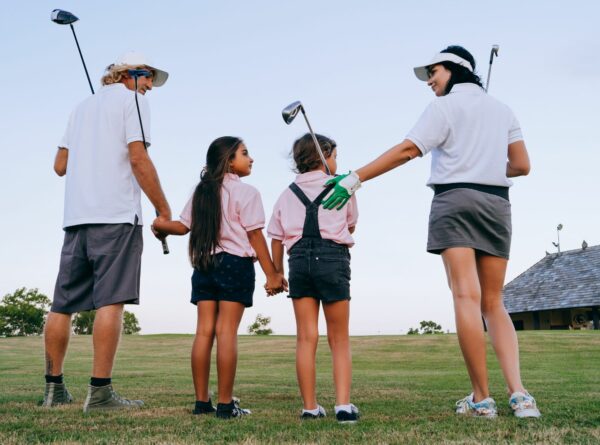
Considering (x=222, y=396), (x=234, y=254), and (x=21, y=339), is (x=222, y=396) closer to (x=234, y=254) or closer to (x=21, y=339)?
(x=234, y=254)

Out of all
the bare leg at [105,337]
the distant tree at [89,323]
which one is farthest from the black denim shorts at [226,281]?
the distant tree at [89,323]

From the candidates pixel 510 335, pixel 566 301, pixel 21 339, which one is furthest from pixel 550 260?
pixel 510 335

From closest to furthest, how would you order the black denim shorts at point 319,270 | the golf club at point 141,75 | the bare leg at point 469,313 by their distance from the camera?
the bare leg at point 469,313, the black denim shorts at point 319,270, the golf club at point 141,75

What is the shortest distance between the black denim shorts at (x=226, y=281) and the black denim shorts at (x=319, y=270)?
15.2 inches

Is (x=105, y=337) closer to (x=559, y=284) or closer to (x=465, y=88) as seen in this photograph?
(x=465, y=88)

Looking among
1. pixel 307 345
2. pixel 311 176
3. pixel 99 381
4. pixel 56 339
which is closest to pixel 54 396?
pixel 56 339

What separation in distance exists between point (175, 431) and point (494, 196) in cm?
265

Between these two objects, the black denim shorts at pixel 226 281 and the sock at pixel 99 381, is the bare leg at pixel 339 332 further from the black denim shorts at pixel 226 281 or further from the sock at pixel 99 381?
the sock at pixel 99 381

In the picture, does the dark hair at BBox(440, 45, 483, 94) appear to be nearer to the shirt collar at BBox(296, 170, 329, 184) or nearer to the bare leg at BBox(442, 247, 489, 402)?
the shirt collar at BBox(296, 170, 329, 184)

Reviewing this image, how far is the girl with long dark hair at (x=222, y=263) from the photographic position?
507 centimetres

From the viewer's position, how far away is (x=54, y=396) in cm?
568

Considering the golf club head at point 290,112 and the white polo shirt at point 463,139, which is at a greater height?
the golf club head at point 290,112

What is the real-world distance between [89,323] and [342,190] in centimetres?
6657

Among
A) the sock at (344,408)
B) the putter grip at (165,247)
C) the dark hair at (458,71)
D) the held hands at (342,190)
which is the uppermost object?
the dark hair at (458,71)
